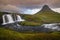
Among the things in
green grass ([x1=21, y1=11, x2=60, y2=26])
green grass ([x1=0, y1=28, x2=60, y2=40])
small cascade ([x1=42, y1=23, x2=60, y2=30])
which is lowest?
green grass ([x1=0, y1=28, x2=60, y2=40])

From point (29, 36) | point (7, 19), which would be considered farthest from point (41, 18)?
point (7, 19)

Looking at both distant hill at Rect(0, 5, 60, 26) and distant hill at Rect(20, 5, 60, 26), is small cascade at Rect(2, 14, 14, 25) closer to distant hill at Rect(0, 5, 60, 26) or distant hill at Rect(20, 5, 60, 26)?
distant hill at Rect(0, 5, 60, 26)

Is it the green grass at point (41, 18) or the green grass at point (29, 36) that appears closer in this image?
the green grass at point (29, 36)

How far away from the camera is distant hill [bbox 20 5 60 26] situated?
3414 mm

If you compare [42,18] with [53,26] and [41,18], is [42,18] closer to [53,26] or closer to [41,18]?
[41,18]

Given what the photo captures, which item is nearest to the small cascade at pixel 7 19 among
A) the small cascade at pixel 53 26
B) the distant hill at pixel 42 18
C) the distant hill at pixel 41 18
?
the distant hill at pixel 41 18

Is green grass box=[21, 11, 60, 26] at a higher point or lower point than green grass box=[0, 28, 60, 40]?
higher

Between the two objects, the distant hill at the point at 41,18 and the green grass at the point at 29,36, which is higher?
the distant hill at the point at 41,18

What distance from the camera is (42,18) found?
3.44 m

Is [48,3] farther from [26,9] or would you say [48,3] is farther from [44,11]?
[26,9]

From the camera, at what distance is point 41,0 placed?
349 cm

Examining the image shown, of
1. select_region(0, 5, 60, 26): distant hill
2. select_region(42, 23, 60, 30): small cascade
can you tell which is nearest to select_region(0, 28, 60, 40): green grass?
select_region(42, 23, 60, 30): small cascade

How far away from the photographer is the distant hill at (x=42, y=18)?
11.2 ft

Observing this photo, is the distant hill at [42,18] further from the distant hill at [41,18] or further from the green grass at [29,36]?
the green grass at [29,36]
